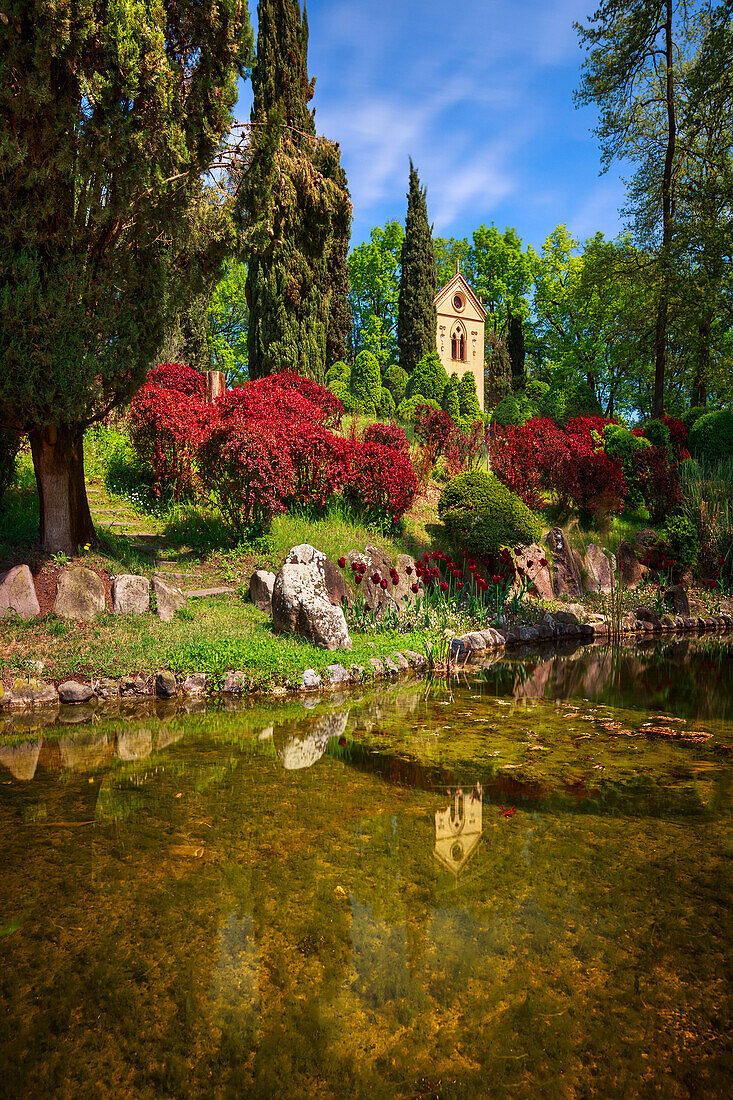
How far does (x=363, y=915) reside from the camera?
8.75 ft

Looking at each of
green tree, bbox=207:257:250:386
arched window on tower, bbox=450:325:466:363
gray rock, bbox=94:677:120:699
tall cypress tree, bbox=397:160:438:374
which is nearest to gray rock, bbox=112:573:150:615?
gray rock, bbox=94:677:120:699

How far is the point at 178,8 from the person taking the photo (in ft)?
21.5

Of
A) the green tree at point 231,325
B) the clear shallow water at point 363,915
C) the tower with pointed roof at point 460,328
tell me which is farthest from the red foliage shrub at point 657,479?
the green tree at point 231,325

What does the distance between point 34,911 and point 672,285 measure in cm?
1780

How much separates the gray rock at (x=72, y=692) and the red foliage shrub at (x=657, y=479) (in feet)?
39.5

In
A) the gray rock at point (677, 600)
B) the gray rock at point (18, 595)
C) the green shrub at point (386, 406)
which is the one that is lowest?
the gray rock at point (677, 600)

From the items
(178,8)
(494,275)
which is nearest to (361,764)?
(178,8)

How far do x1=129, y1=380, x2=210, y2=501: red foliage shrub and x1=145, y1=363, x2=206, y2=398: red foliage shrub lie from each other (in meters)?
2.30

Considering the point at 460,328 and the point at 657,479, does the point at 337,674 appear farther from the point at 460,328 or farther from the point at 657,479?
the point at 460,328

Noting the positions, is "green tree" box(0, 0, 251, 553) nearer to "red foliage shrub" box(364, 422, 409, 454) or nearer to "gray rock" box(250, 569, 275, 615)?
"gray rock" box(250, 569, 275, 615)

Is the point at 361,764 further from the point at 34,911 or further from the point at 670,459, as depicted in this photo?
the point at 670,459

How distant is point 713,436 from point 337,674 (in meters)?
12.3

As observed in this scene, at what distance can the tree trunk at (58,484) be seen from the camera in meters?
7.25

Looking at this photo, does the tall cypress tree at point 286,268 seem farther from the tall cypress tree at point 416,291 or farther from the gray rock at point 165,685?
the tall cypress tree at point 416,291
